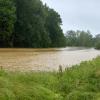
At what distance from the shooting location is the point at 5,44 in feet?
192

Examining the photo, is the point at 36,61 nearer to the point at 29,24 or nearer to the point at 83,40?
the point at 29,24

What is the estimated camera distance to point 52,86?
1074 centimetres

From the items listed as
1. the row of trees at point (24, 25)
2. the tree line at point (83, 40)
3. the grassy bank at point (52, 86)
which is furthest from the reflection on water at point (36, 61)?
the tree line at point (83, 40)

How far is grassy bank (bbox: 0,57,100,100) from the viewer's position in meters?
8.73

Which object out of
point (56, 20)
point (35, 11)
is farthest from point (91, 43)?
point (35, 11)

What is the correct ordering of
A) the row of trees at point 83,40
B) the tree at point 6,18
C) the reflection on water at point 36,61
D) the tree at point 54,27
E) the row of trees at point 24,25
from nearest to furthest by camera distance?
the reflection on water at point 36,61, the tree at point 6,18, the row of trees at point 24,25, the tree at point 54,27, the row of trees at point 83,40

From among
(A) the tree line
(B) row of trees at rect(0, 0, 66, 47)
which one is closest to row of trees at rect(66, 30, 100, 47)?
(A) the tree line

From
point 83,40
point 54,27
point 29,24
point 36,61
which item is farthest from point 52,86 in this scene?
point 83,40

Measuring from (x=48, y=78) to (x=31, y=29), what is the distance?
51086 mm

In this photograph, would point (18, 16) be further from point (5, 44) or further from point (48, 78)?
point (48, 78)

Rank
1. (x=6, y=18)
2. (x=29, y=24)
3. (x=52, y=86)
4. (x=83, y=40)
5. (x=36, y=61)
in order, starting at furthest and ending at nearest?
(x=83, y=40) → (x=29, y=24) → (x=6, y=18) → (x=36, y=61) → (x=52, y=86)

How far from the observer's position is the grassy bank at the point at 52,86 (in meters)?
8.73

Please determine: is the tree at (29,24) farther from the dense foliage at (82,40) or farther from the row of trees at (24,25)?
the dense foliage at (82,40)

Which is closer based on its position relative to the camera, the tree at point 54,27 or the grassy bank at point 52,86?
the grassy bank at point 52,86
